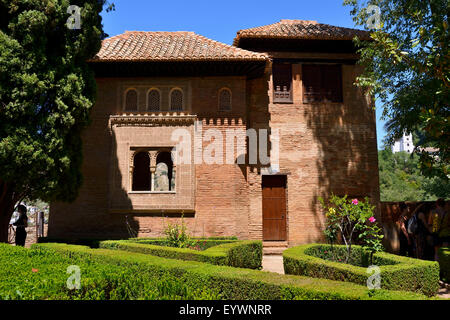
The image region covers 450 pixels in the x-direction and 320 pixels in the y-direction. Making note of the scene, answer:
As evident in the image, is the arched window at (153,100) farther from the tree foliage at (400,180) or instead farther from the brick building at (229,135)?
the tree foliage at (400,180)

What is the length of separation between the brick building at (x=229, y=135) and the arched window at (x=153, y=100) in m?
0.04

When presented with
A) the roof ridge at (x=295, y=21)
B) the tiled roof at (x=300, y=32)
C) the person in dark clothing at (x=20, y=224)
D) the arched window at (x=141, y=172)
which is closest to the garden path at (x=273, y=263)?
the person in dark clothing at (x=20, y=224)

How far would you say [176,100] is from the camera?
1241cm

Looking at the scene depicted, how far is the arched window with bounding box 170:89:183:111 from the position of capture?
12352 millimetres

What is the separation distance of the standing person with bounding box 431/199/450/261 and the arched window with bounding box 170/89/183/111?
8.43 m

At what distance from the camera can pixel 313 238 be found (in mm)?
12469

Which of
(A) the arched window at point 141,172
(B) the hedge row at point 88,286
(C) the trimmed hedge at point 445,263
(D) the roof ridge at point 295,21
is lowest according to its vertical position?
(C) the trimmed hedge at point 445,263

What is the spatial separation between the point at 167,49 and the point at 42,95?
4.92 meters

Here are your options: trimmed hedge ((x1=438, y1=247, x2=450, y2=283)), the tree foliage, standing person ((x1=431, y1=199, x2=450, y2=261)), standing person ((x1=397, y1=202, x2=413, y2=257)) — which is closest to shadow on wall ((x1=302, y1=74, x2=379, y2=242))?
standing person ((x1=397, y1=202, x2=413, y2=257))

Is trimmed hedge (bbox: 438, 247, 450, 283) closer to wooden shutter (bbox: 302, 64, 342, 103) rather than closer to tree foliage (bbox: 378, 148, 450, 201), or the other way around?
wooden shutter (bbox: 302, 64, 342, 103)

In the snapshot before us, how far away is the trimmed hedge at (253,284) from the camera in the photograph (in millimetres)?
3943

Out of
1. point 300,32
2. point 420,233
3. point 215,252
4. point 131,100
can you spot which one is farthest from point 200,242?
point 300,32

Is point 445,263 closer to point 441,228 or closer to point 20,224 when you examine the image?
point 441,228
